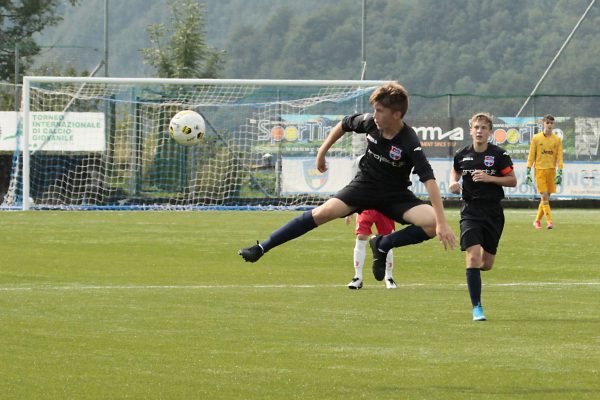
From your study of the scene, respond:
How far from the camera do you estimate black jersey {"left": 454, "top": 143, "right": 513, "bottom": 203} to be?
12.7 meters

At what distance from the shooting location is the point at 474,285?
12.2m

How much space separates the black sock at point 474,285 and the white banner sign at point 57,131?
78.0 ft

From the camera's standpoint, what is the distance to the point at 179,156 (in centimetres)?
3641

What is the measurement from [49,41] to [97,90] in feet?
242

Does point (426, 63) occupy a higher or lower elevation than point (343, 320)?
higher

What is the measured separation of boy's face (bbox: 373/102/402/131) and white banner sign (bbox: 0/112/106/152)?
24.5 meters

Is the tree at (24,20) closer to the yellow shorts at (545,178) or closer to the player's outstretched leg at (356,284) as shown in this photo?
the yellow shorts at (545,178)

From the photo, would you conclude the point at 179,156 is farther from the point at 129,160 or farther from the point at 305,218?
the point at 305,218

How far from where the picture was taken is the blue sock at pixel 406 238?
39.2 feet

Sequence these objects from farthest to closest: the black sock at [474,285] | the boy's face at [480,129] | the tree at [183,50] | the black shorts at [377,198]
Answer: the tree at [183,50], the boy's face at [480,129], the black sock at [474,285], the black shorts at [377,198]

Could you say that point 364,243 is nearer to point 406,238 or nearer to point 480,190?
point 480,190

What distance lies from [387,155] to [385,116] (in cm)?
49

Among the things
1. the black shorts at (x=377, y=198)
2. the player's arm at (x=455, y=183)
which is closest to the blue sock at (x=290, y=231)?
the black shorts at (x=377, y=198)

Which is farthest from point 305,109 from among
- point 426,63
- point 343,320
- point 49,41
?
point 49,41
